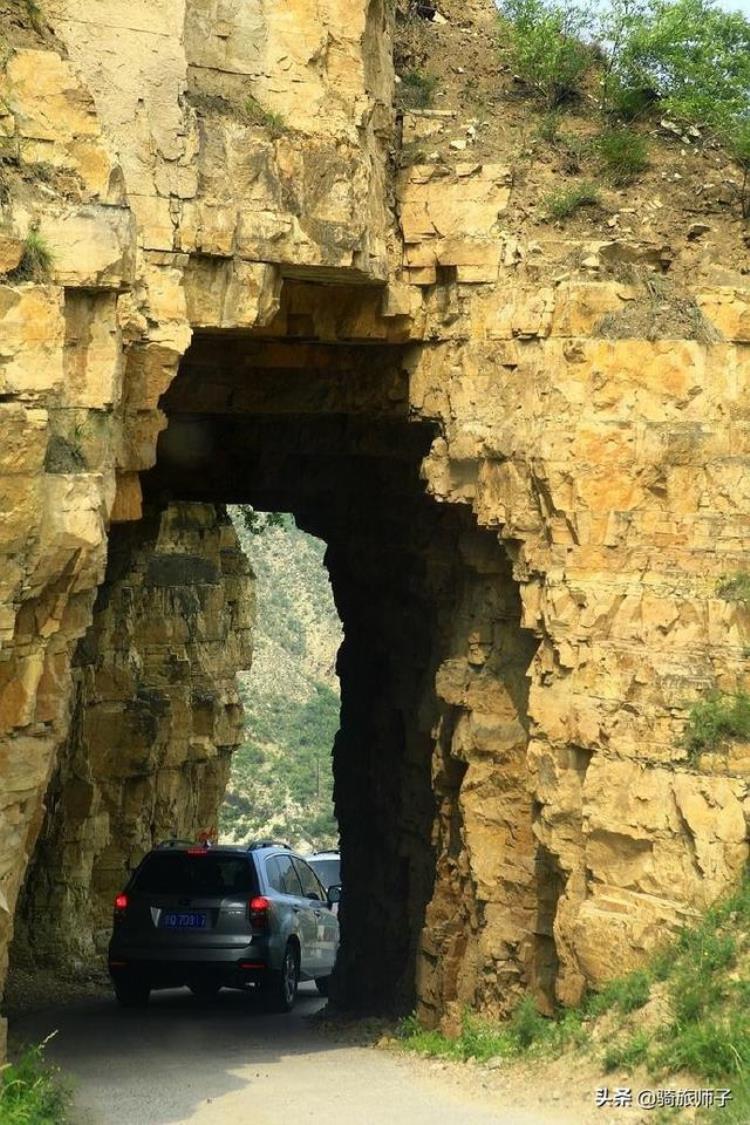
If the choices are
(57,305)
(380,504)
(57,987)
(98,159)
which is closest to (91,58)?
(98,159)

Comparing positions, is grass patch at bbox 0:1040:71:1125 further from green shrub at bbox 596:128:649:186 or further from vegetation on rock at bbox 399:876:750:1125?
green shrub at bbox 596:128:649:186

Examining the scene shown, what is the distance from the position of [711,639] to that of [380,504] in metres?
6.74

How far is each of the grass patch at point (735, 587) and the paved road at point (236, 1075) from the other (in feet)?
13.1

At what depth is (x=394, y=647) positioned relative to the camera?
19453 millimetres

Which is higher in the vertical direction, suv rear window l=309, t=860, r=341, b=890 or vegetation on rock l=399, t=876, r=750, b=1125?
suv rear window l=309, t=860, r=341, b=890

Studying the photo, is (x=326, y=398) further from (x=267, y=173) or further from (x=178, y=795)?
(x=178, y=795)

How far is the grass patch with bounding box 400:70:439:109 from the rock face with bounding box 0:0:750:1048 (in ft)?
1.05

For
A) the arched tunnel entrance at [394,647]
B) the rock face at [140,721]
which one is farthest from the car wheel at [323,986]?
the rock face at [140,721]

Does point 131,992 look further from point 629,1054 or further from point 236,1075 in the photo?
point 629,1054

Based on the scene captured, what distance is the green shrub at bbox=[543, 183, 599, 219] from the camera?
14.3 m

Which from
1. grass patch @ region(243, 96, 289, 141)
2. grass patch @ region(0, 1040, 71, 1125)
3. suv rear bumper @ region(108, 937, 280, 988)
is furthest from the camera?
suv rear bumper @ region(108, 937, 280, 988)

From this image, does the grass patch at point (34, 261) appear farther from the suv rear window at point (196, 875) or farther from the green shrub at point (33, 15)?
the suv rear window at point (196, 875)

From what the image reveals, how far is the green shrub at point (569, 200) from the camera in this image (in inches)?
562

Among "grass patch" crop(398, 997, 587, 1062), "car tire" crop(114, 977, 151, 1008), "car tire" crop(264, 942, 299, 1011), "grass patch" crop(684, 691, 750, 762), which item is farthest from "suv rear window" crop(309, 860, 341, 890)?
"grass patch" crop(684, 691, 750, 762)
